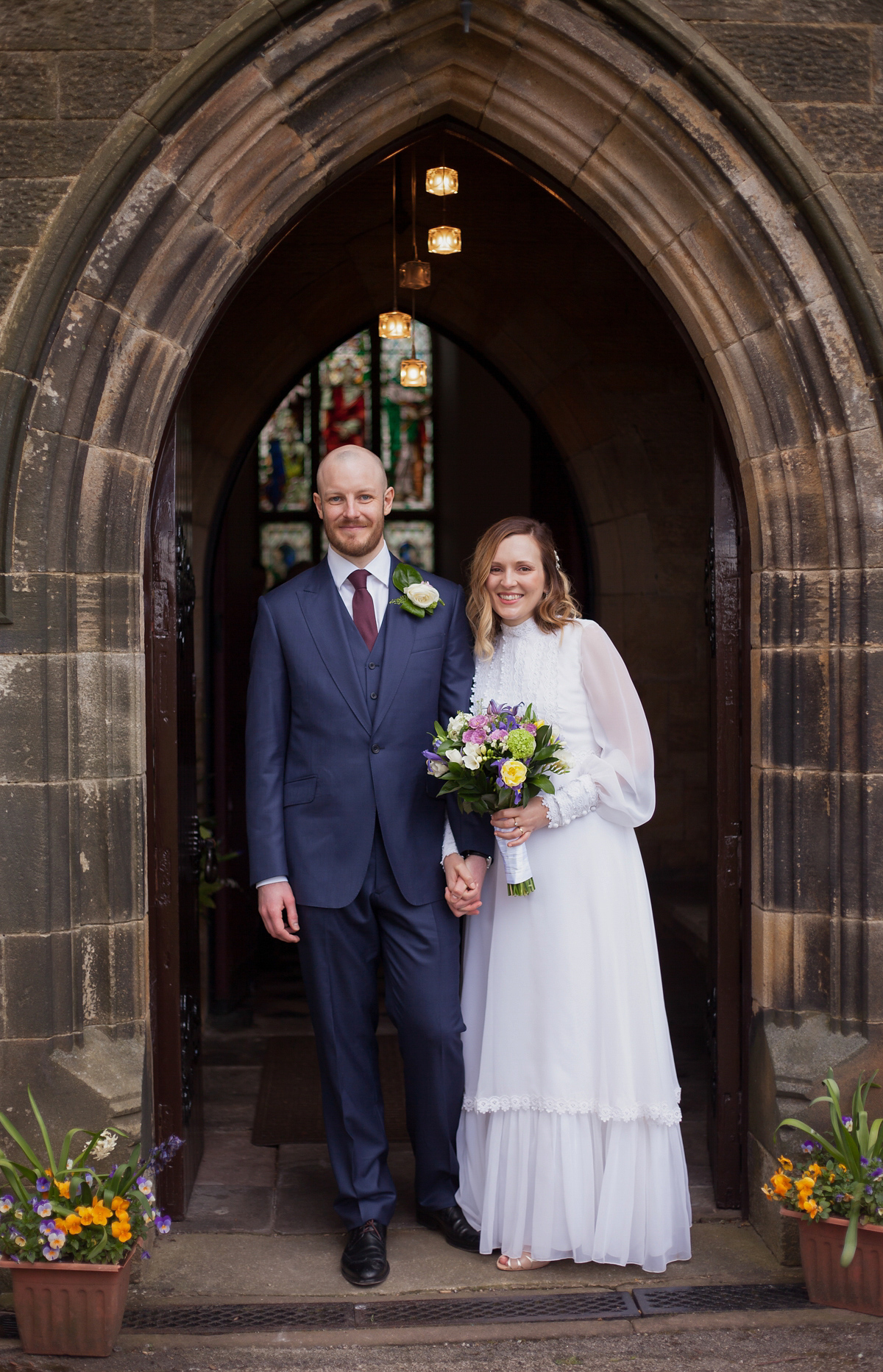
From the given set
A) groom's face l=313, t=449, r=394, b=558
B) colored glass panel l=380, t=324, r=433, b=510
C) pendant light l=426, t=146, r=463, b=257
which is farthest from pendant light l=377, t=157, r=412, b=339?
colored glass panel l=380, t=324, r=433, b=510

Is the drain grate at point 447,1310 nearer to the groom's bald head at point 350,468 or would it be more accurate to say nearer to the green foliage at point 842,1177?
the green foliage at point 842,1177

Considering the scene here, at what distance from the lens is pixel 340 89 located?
9.83ft

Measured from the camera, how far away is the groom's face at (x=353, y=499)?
2.85 m

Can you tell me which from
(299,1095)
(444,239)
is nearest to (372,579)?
(299,1095)

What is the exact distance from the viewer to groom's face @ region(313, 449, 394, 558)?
2854 mm

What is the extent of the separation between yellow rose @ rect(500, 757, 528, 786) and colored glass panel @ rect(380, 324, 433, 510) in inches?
265

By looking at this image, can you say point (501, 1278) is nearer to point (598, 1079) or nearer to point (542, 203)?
point (598, 1079)

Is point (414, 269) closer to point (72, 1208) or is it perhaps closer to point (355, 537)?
point (355, 537)

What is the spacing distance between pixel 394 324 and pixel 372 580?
238 cm

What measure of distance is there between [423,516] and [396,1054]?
222 inches

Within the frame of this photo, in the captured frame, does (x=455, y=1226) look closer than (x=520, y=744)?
No

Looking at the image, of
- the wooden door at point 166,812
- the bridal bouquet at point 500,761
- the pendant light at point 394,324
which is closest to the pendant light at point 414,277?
the pendant light at point 394,324

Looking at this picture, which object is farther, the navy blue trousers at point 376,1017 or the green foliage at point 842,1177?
the navy blue trousers at point 376,1017

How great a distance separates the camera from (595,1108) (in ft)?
9.29
